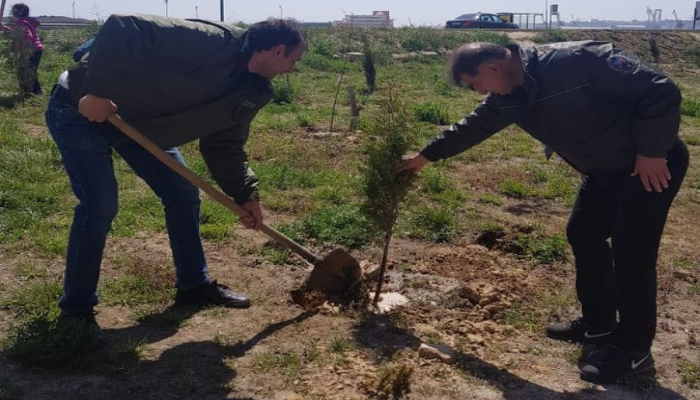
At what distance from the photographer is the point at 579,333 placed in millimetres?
4254

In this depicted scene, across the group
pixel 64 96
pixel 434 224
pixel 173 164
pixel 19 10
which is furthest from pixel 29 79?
pixel 173 164

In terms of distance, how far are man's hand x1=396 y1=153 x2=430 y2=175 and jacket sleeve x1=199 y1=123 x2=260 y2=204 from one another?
909 millimetres

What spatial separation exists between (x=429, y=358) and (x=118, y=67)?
2210mm

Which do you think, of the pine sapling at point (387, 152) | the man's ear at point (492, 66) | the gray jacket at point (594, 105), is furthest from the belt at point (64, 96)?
the gray jacket at point (594, 105)

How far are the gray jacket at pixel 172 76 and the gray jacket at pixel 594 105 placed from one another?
54.4 inches

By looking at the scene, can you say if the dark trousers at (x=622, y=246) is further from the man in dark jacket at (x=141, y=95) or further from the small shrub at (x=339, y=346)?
the man in dark jacket at (x=141, y=95)

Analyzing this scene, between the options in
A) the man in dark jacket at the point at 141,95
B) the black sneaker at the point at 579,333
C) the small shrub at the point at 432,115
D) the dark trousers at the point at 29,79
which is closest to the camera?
the man in dark jacket at the point at 141,95

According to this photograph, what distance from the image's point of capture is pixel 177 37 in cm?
367

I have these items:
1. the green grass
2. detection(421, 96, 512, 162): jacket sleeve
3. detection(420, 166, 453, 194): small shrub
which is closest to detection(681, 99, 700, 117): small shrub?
detection(420, 166, 453, 194): small shrub

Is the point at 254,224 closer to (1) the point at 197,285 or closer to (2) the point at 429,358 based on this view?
(1) the point at 197,285

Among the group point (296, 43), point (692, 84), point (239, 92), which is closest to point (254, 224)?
point (239, 92)

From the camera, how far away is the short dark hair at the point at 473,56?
11.6ft

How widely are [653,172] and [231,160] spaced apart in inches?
91.3

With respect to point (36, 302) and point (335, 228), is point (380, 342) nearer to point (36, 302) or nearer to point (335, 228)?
point (335, 228)
